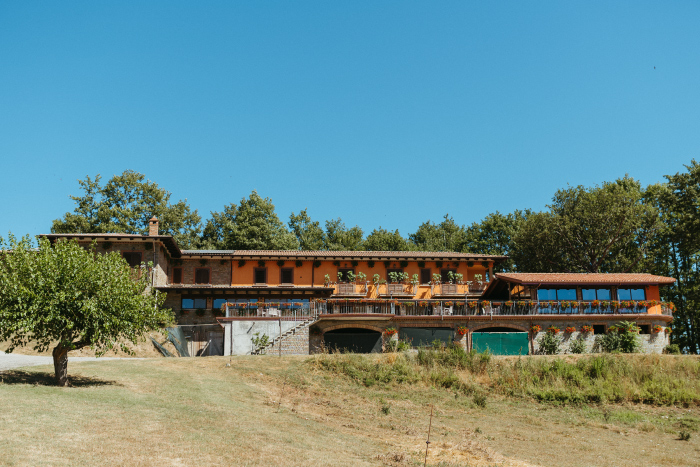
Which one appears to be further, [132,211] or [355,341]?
[132,211]

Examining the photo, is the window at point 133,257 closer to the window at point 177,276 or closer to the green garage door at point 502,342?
the window at point 177,276

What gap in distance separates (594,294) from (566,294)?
176cm

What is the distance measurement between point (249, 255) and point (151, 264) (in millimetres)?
6768

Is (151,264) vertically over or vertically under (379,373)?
over

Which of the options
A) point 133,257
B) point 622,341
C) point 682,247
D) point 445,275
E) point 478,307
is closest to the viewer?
point 622,341

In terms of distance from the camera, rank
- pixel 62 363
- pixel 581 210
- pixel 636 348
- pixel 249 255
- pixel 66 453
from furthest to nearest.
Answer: pixel 581 210 → pixel 249 255 → pixel 636 348 → pixel 62 363 → pixel 66 453

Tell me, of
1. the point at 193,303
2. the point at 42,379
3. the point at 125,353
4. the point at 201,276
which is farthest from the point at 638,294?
the point at 42,379

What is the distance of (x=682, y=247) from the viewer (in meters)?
46.9

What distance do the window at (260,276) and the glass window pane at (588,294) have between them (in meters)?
20.8

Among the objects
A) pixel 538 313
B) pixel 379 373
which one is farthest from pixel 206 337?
pixel 538 313

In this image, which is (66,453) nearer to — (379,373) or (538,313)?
(379,373)

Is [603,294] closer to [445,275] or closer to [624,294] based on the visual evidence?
[624,294]

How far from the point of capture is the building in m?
33.8

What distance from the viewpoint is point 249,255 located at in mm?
40156
